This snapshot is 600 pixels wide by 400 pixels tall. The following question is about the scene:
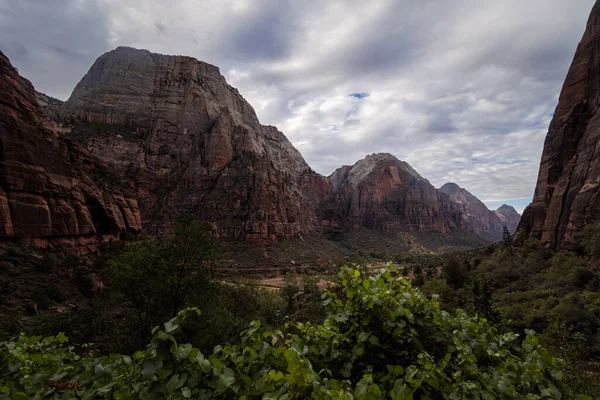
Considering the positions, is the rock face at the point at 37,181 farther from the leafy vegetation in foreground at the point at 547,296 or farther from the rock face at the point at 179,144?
the rock face at the point at 179,144

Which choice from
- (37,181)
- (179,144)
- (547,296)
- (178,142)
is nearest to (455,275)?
(547,296)

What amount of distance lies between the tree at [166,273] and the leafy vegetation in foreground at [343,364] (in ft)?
38.9

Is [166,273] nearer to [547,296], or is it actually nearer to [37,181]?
[37,181]

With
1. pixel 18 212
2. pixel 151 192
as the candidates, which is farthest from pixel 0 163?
pixel 151 192

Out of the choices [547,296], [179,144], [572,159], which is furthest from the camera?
[179,144]

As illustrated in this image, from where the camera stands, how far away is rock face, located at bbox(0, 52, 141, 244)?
81.7 ft

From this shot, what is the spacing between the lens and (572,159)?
32156mm

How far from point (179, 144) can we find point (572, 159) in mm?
97665

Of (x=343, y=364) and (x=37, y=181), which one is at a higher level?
(x=37, y=181)

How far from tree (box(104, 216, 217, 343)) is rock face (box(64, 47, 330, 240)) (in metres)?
62.1

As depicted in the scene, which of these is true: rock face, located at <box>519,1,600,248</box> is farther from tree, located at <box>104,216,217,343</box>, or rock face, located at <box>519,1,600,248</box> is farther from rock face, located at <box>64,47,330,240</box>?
rock face, located at <box>64,47,330,240</box>

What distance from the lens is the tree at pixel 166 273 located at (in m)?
14.3

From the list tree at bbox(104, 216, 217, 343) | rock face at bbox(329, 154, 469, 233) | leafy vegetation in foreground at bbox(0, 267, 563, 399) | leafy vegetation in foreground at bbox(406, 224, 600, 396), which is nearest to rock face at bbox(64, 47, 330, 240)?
rock face at bbox(329, 154, 469, 233)

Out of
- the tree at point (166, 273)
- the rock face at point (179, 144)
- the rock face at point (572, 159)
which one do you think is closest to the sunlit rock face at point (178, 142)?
the rock face at point (179, 144)
